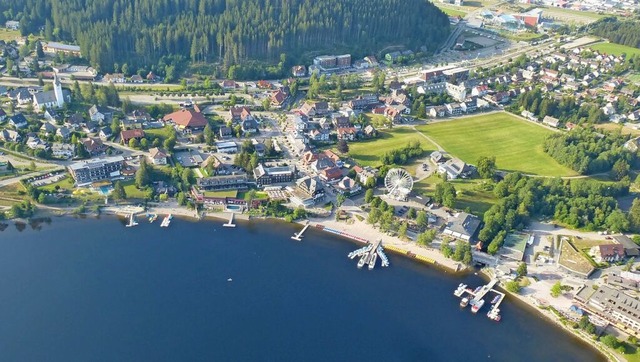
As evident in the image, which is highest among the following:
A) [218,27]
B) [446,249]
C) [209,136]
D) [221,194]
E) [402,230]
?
[218,27]

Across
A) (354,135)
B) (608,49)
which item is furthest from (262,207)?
(608,49)

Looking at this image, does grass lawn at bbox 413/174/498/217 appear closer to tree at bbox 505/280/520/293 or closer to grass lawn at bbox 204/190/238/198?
tree at bbox 505/280/520/293

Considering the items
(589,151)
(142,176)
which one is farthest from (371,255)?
(589,151)

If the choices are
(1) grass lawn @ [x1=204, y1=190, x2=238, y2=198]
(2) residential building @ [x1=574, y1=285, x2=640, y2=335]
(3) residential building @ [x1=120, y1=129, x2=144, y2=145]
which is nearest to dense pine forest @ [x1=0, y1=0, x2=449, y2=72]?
(3) residential building @ [x1=120, y1=129, x2=144, y2=145]

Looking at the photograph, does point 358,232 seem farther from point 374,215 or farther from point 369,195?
point 369,195

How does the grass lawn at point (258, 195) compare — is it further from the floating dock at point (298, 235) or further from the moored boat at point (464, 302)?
the moored boat at point (464, 302)

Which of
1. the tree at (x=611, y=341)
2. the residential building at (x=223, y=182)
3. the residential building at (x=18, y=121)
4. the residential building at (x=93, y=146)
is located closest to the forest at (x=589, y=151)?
the tree at (x=611, y=341)
